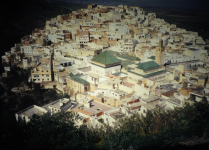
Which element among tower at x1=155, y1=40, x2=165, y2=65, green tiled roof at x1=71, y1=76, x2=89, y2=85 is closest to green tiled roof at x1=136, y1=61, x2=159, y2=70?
tower at x1=155, y1=40, x2=165, y2=65

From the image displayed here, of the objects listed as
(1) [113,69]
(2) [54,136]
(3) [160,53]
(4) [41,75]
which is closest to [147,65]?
(3) [160,53]

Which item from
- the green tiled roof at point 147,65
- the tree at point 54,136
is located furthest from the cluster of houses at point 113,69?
the tree at point 54,136

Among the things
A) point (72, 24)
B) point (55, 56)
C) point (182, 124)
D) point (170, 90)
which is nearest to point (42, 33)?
point (72, 24)

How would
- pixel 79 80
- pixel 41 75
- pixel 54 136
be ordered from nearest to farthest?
pixel 54 136, pixel 79 80, pixel 41 75

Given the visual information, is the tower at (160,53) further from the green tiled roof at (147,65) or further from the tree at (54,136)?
the tree at (54,136)

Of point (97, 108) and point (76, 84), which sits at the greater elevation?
point (76, 84)

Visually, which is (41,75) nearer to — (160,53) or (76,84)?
(76,84)

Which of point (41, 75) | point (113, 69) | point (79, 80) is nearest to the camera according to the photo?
point (79, 80)

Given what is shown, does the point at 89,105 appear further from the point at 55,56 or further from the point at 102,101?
the point at 55,56
